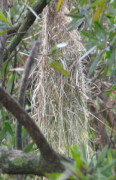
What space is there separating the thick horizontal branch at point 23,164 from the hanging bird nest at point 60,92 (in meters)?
0.55

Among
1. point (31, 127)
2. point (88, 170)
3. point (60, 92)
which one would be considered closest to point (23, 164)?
point (31, 127)

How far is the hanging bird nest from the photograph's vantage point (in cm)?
150

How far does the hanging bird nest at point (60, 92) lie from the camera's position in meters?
1.50

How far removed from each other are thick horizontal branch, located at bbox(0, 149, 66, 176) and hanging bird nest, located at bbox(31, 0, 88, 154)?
55 centimetres

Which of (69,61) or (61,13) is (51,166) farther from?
(61,13)

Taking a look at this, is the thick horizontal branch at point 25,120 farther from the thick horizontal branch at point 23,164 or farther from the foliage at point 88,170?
the foliage at point 88,170

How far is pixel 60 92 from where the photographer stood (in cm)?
155

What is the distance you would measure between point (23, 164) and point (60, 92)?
71 cm

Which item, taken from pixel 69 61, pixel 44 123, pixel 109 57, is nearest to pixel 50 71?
pixel 69 61

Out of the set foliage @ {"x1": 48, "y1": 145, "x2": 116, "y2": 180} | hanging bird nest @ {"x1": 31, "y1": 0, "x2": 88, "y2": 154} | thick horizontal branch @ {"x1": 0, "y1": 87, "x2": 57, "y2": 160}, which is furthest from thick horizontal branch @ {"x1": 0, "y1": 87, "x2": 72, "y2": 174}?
hanging bird nest @ {"x1": 31, "y1": 0, "x2": 88, "y2": 154}

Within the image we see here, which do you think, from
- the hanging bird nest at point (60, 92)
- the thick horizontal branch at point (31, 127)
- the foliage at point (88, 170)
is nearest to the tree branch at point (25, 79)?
the thick horizontal branch at point (31, 127)

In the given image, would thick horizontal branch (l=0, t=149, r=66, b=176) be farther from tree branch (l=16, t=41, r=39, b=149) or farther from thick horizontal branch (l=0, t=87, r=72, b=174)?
tree branch (l=16, t=41, r=39, b=149)

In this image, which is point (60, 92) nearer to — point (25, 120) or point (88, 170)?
→ point (25, 120)

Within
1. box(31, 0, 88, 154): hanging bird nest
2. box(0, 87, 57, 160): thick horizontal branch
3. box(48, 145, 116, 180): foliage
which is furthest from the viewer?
box(31, 0, 88, 154): hanging bird nest
